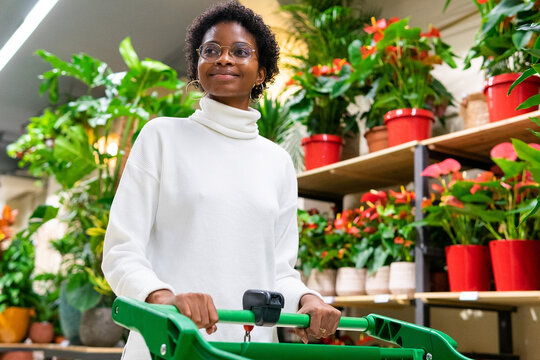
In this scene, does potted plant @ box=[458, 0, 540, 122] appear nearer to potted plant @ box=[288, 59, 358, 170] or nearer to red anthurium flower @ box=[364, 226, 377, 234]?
red anthurium flower @ box=[364, 226, 377, 234]

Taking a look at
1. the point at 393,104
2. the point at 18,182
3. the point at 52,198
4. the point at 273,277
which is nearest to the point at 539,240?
the point at 393,104

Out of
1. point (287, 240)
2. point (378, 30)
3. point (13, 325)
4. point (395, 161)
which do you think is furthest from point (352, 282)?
point (13, 325)

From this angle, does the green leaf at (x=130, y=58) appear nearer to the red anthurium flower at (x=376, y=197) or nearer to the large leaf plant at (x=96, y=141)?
the large leaf plant at (x=96, y=141)

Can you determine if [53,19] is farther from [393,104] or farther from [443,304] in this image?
[443,304]

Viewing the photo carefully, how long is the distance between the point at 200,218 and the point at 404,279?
165 centimetres

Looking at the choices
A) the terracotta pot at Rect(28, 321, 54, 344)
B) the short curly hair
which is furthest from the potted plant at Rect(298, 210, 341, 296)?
the terracotta pot at Rect(28, 321, 54, 344)

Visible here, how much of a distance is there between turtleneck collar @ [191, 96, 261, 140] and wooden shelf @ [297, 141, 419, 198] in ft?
4.94

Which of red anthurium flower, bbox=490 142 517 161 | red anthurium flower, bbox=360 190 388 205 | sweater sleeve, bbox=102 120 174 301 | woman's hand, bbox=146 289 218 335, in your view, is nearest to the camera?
woman's hand, bbox=146 289 218 335

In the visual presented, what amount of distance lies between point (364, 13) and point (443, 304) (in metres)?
2.11

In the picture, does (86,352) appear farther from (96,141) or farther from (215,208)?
(215,208)

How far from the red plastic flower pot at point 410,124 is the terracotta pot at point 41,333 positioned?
2750 mm

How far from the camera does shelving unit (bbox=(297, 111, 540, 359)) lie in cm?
237

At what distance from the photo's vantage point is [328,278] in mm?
3064

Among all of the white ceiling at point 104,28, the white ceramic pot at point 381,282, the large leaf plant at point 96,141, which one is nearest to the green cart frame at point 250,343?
the white ceramic pot at point 381,282
